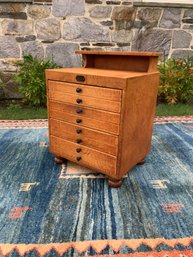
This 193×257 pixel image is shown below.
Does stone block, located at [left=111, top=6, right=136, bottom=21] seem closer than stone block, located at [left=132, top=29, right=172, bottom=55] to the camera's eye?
Yes

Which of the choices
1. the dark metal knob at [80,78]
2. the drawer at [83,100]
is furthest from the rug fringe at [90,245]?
the dark metal knob at [80,78]

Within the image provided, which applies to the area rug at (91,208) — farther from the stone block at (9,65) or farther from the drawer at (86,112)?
the stone block at (9,65)

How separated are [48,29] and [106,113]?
232 cm

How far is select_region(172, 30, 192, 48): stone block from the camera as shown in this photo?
3209 millimetres

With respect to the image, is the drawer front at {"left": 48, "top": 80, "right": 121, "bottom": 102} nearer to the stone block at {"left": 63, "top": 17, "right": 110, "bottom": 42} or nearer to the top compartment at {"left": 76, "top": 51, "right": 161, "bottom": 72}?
the top compartment at {"left": 76, "top": 51, "right": 161, "bottom": 72}

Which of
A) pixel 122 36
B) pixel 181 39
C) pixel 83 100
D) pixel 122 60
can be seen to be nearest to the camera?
pixel 83 100

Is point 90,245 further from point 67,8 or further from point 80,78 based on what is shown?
point 67,8

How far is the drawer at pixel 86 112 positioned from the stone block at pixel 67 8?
2.04m

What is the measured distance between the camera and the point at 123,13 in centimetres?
299

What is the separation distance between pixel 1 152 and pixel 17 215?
82 cm

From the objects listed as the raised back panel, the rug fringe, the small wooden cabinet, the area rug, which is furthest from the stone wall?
the rug fringe

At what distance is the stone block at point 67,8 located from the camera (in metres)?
2.89

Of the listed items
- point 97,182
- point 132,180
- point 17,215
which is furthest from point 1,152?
point 132,180

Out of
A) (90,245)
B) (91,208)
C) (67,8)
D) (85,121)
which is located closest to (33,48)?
(67,8)
